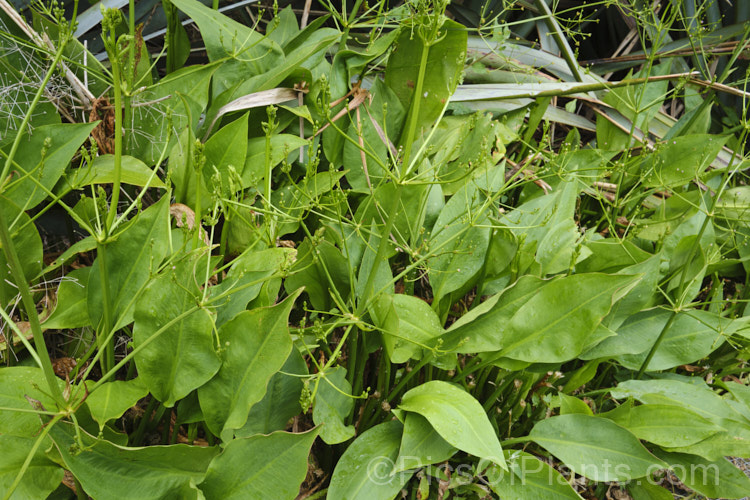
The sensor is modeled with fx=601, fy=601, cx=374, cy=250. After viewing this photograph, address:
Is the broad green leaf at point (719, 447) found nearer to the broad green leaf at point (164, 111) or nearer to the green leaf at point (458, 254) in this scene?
the green leaf at point (458, 254)

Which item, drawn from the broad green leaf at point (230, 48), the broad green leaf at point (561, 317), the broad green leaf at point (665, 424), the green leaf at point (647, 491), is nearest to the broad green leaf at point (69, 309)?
the broad green leaf at point (230, 48)

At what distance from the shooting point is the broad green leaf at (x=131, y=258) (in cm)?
98

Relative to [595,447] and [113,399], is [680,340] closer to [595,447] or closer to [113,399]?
[595,447]

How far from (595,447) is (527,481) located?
14 cm

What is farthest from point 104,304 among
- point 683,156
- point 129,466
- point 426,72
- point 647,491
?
point 683,156

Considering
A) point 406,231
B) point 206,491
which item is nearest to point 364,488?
point 206,491

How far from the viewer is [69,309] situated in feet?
3.37

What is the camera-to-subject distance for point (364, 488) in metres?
0.98

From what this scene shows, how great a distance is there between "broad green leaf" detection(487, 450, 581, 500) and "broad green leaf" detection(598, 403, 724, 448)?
172mm

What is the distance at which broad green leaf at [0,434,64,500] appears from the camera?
0.82m

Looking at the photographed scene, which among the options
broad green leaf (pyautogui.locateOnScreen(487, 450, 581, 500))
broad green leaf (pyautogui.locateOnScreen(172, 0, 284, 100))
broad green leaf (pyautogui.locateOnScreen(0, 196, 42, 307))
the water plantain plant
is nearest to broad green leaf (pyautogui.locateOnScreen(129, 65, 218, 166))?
the water plantain plant

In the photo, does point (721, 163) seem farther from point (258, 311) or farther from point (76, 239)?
point (76, 239)

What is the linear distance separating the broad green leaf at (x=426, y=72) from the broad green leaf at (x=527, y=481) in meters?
0.73

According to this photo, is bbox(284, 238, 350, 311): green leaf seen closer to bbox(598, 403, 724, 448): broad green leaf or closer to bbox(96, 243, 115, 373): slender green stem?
bbox(96, 243, 115, 373): slender green stem
